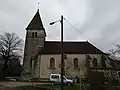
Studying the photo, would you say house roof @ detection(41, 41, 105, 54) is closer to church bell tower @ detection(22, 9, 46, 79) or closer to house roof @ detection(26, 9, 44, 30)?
church bell tower @ detection(22, 9, 46, 79)

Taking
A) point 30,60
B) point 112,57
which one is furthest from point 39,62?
point 112,57

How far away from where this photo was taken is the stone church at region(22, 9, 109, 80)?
45.6 m

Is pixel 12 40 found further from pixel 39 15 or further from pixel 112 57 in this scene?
pixel 112 57

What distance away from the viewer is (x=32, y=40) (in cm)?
4869

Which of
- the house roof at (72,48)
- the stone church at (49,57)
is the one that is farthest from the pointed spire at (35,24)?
the house roof at (72,48)

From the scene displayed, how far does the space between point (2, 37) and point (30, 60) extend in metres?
13.5

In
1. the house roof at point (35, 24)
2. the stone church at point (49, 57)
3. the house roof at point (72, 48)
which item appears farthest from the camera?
the house roof at point (35, 24)

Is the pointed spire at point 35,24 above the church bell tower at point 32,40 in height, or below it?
above

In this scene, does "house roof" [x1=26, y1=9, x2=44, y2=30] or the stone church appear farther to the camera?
"house roof" [x1=26, y1=9, x2=44, y2=30]

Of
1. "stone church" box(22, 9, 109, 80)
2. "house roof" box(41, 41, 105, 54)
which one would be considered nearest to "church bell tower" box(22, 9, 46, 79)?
"stone church" box(22, 9, 109, 80)

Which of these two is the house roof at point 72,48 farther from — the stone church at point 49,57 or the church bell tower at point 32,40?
the church bell tower at point 32,40

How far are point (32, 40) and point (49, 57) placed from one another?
6364 millimetres

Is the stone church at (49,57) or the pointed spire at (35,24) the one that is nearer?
the stone church at (49,57)

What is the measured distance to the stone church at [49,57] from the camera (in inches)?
1795
